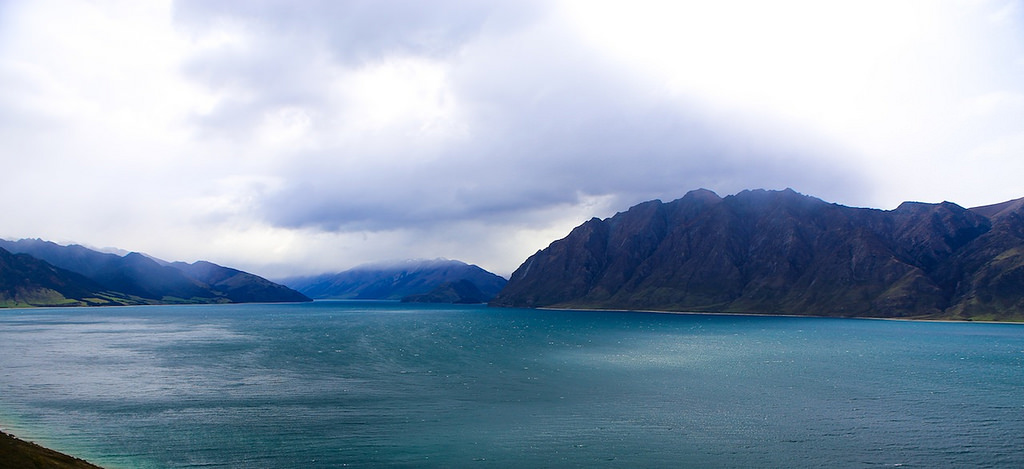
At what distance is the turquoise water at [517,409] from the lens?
55.6m

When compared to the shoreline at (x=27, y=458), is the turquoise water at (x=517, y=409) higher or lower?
lower

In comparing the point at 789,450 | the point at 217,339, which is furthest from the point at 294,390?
the point at 217,339

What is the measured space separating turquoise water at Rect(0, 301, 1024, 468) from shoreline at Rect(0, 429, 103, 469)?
894 centimetres

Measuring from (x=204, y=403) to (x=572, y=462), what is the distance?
183 feet

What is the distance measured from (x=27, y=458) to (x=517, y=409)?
167 feet

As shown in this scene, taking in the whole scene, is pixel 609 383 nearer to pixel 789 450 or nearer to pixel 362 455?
pixel 789 450

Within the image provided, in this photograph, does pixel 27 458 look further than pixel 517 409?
No

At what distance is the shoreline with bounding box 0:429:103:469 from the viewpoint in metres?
39.2

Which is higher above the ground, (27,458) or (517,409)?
(27,458)

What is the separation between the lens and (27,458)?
133ft

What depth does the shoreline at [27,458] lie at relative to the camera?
39219mm

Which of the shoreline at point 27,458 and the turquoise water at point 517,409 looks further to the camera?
the turquoise water at point 517,409

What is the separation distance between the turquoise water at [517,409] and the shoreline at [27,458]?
352 inches

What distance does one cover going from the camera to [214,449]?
186ft
